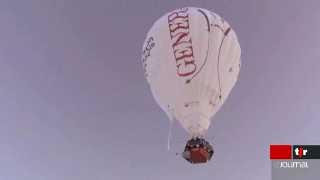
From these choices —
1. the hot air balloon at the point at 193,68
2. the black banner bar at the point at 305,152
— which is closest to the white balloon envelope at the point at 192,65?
the hot air balloon at the point at 193,68

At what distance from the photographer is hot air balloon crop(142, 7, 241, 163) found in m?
6.91

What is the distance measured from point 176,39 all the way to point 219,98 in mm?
864

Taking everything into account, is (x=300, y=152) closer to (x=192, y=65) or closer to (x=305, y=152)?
(x=305, y=152)

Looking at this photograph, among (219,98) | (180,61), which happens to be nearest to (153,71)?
(180,61)

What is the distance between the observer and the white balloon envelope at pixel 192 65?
6910 mm

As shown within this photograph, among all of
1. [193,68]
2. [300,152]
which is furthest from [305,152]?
[193,68]

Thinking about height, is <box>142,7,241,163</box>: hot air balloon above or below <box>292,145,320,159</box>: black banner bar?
above

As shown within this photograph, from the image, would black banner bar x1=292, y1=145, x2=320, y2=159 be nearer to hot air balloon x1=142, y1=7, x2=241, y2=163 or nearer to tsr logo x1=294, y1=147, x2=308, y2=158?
tsr logo x1=294, y1=147, x2=308, y2=158

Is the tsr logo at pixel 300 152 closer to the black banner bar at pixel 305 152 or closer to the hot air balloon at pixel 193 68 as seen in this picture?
the black banner bar at pixel 305 152

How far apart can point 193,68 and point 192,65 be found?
4 cm

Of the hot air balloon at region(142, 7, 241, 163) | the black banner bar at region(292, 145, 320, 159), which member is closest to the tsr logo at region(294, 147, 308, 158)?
the black banner bar at region(292, 145, 320, 159)

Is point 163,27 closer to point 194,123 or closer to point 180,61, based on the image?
point 180,61

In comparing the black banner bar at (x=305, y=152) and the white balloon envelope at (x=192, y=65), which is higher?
the white balloon envelope at (x=192, y=65)

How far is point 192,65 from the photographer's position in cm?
690
